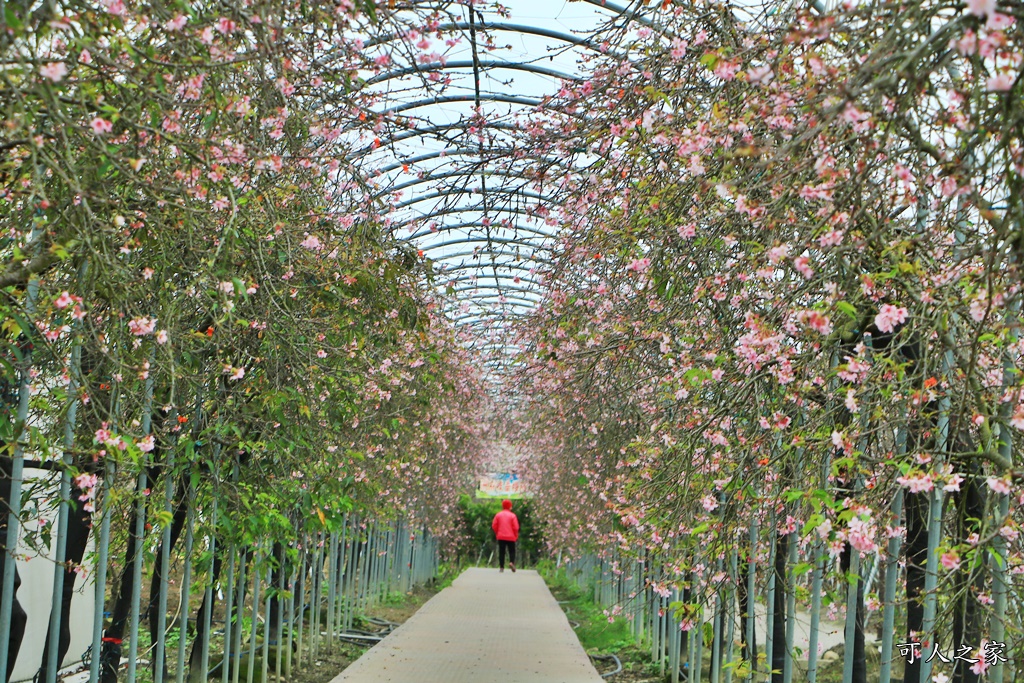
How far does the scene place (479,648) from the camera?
1014cm

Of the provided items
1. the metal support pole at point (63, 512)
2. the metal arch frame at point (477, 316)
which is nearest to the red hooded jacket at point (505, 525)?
the metal arch frame at point (477, 316)

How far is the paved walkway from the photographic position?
824cm

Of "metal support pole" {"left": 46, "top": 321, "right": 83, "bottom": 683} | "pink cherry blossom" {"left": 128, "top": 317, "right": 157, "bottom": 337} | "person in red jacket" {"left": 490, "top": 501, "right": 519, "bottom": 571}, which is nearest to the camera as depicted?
"pink cherry blossom" {"left": 128, "top": 317, "right": 157, "bottom": 337}

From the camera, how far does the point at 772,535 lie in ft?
13.0

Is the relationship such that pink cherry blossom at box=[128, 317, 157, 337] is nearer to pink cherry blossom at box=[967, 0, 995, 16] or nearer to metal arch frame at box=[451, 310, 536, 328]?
pink cherry blossom at box=[967, 0, 995, 16]

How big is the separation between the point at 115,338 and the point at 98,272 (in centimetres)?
31

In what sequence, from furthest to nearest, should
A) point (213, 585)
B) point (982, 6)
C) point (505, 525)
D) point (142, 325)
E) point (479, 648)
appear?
point (505, 525)
point (479, 648)
point (213, 585)
point (142, 325)
point (982, 6)

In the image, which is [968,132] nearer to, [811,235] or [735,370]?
[811,235]

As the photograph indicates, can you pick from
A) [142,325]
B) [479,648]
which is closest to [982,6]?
[142,325]

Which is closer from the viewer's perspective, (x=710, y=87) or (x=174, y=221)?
(x=174, y=221)

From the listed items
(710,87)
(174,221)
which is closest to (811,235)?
(710,87)

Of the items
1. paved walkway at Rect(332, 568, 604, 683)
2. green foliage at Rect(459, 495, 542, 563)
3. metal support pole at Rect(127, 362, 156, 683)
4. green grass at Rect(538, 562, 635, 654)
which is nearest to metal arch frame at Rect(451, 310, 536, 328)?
paved walkway at Rect(332, 568, 604, 683)

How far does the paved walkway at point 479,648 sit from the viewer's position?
8.24m

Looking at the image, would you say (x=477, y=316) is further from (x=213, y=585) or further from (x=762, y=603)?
(x=213, y=585)
